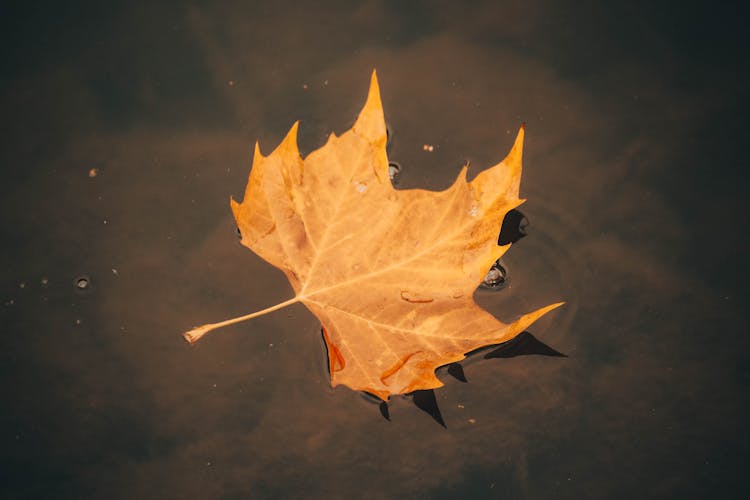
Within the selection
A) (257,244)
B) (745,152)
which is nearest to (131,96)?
(257,244)

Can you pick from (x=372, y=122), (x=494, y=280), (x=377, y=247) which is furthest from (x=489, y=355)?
(x=372, y=122)

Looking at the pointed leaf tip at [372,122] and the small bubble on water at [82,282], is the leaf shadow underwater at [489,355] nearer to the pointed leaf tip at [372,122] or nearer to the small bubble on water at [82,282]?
the pointed leaf tip at [372,122]

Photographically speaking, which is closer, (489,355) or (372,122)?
(372,122)

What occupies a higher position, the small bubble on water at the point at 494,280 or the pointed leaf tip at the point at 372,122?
the pointed leaf tip at the point at 372,122

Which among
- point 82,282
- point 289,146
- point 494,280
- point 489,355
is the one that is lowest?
point 489,355

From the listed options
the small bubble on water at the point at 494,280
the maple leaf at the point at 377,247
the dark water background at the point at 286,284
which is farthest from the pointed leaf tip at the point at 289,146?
the small bubble on water at the point at 494,280

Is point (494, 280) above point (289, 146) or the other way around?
the other way around

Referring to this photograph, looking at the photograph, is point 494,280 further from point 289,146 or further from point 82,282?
point 82,282
